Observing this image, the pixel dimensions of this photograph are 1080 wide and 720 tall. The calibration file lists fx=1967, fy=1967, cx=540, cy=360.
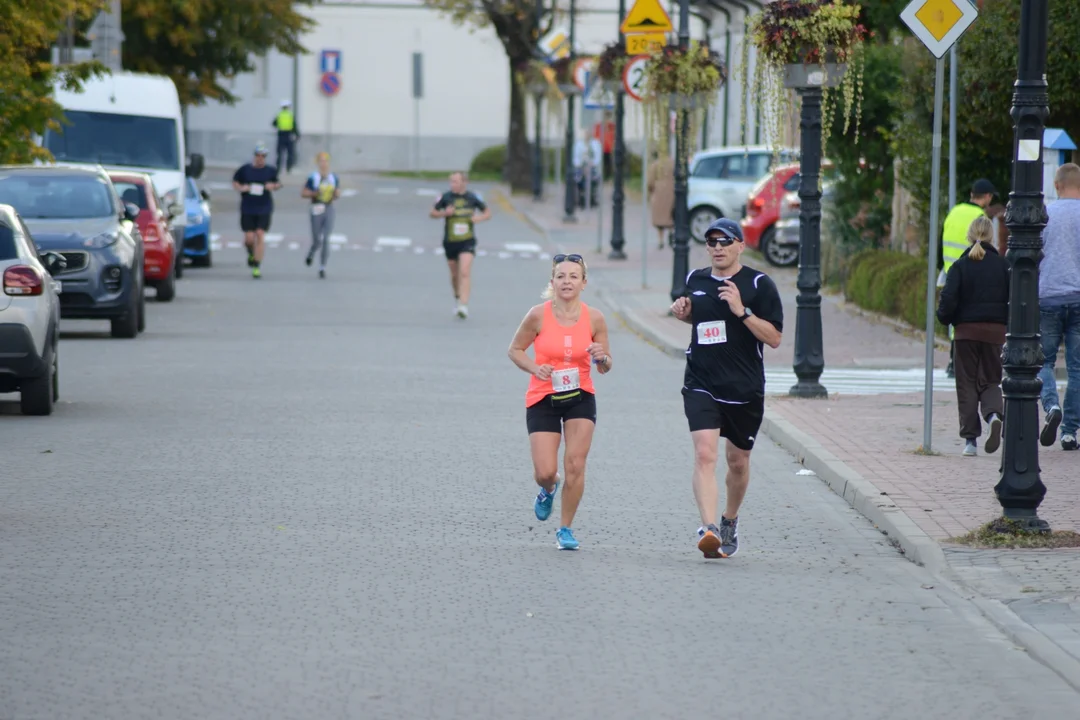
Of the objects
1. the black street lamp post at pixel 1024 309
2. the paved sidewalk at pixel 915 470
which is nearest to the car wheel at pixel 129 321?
the paved sidewalk at pixel 915 470

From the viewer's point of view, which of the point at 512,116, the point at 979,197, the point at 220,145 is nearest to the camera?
the point at 979,197

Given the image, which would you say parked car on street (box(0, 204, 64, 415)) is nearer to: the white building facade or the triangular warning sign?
the triangular warning sign

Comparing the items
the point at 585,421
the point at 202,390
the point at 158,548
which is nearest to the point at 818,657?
the point at 585,421

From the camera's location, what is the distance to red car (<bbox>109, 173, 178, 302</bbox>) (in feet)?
81.6

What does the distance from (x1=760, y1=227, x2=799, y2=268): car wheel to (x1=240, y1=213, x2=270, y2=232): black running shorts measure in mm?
8147

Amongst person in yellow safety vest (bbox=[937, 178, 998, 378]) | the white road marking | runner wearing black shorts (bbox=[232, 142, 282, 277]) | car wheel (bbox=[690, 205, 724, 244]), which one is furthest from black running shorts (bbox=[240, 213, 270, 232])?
person in yellow safety vest (bbox=[937, 178, 998, 378])

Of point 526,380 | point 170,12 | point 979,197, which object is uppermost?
point 170,12

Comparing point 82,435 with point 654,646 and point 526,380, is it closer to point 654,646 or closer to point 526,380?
point 526,380

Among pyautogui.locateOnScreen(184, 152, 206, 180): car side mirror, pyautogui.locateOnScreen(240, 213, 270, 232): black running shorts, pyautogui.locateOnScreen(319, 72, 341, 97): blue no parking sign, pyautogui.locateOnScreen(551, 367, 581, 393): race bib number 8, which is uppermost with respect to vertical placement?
pyautogui.locateOnScreen(319, 72, 341, 97): blue no parking sign

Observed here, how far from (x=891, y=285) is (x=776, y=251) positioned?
914 cm

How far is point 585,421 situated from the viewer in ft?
30.6

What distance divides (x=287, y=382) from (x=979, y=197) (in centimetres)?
595

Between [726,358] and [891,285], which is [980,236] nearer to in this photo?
[726,358]

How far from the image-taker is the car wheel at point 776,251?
3206 centimetres
